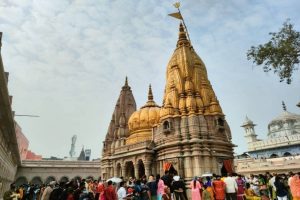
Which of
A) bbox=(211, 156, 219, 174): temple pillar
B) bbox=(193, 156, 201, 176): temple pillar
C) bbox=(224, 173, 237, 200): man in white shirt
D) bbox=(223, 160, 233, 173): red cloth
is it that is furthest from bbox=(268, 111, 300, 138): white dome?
bbox=(224, 173, 237, 200): man in white shirt

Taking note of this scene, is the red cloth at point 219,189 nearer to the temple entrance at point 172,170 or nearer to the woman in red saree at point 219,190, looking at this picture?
the woman in red saree at point 219,190

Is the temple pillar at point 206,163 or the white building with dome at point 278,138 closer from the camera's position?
the temple pillar at point 206,163

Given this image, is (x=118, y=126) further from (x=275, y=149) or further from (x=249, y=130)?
(x=249, y=130)

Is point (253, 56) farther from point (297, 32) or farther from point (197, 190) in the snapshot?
point (197, 190)

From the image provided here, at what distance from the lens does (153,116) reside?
36656 mm

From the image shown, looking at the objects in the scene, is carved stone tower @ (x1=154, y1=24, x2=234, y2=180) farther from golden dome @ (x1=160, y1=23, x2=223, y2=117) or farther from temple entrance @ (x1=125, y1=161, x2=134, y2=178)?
temple entrance @ (x1=125, y1=161, x2=134, y2=178)

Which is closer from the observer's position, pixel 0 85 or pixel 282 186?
pixel 282 186

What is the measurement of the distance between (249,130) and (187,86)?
170 feet

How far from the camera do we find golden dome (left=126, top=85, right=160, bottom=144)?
35.3m

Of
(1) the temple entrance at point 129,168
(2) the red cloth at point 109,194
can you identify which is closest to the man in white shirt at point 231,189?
(2) the red cloth at point 109,194

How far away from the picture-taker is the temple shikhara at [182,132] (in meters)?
26.7

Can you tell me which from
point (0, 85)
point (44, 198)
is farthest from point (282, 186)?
point (0, 85)

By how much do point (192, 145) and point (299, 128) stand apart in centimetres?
5596

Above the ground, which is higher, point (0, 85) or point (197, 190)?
point (0, 85)
